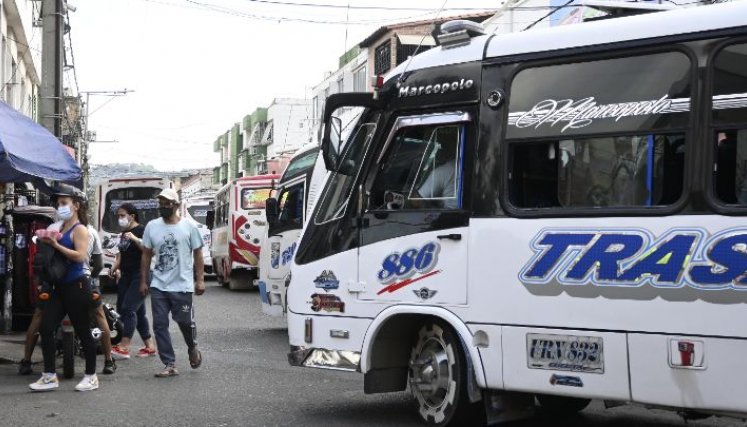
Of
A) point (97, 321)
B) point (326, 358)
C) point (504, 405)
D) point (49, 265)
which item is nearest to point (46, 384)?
point (49, 265)

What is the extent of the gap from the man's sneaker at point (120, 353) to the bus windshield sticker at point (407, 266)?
5.37 meters

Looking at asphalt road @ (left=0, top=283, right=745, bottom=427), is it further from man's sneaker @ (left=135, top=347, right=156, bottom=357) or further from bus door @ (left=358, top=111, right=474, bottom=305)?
bus door @ (left=358, top=111, right=474, bottom=305)

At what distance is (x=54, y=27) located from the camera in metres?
18.2

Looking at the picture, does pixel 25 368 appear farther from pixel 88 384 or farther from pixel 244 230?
pixel 244 230

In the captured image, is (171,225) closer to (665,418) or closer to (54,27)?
(665,418)

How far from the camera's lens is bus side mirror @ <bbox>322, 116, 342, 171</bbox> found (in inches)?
302

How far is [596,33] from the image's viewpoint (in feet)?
22.2

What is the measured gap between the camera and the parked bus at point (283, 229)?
49.0 feet

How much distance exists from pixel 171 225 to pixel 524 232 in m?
4.76

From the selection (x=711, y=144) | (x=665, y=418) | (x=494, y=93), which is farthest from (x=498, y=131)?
(x=665, y=418)

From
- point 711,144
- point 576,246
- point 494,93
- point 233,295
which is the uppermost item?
point 494,93

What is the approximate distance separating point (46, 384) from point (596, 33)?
5.89 meters

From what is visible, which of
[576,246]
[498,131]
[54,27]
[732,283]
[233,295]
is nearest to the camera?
[732,283]

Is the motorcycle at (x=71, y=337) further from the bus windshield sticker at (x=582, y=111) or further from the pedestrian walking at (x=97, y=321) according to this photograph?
the bus windshield sticker at (x=582, y=111)
